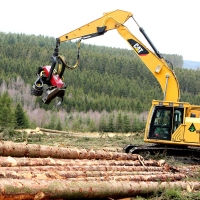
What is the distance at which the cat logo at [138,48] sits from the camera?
55.8 feet

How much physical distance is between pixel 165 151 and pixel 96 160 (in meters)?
4.67

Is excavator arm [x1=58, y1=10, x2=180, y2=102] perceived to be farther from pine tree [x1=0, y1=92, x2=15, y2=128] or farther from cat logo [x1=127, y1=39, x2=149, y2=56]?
pine tree [x1=0, y1=92, x2=15, y2=128]

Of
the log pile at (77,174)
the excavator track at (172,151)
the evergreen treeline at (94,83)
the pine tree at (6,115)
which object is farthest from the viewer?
the evergreen treeline at (94,83)

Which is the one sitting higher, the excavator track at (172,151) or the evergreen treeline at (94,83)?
the evergreen treeline at (94,83)

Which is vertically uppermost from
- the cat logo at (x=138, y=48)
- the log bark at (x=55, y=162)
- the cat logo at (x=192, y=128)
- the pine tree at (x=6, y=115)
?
the cat logo at (x=138, y=48)

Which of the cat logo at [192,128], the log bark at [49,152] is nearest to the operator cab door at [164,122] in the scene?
the cat logo at [192,128]

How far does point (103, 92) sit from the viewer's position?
326 feet

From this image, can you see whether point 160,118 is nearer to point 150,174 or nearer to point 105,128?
point 150,174

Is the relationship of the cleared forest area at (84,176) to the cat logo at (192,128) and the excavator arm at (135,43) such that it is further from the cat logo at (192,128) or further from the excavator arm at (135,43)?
the excavator arm at (135,43)

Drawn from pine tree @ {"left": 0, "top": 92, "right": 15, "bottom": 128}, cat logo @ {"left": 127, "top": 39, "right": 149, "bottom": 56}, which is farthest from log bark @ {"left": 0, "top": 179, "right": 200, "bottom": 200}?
pine tree @ {"left": 0, "top": 92, "right": 15, "bottom": 128}

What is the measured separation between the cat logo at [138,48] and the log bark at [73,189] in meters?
7.15

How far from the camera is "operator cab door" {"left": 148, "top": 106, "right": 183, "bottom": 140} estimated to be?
630 inches

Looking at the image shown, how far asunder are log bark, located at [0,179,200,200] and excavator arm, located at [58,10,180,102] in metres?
6.29

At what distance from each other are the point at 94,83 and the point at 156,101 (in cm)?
8650
